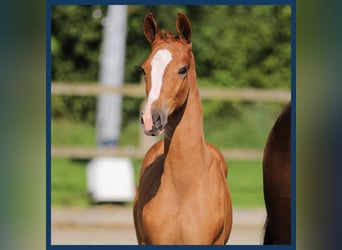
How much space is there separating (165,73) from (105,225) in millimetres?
3077

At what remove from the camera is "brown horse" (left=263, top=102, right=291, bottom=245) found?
395 centimetres

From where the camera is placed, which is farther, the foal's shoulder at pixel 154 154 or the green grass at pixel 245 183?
the green grass at pixel 245 183

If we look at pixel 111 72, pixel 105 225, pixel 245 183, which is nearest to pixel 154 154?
pixel 105 225

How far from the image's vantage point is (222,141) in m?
7.61

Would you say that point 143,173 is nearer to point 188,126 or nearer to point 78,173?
point 188,126

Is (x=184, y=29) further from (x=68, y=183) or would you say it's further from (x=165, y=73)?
(x=68, y=183)

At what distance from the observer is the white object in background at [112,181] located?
6438 millimetres

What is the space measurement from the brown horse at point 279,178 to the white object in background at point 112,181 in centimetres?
247

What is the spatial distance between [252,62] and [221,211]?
147 inches

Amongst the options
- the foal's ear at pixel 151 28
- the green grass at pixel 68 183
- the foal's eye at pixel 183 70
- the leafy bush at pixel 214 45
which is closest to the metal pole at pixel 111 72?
the leafy bush at pixel 214 45

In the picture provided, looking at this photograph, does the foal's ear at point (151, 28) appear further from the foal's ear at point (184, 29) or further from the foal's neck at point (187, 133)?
the foal's neck at point (187, 133)

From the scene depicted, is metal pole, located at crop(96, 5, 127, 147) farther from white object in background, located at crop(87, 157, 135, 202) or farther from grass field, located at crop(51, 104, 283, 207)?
white object in background, located at crop(87, 157, 135, 202)

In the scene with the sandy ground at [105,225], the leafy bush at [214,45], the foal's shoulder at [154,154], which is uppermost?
the leafy bush at [214,45]
